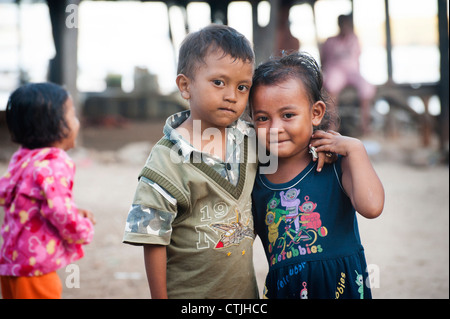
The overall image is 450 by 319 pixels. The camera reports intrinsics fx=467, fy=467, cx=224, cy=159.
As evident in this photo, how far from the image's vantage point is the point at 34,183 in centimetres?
192

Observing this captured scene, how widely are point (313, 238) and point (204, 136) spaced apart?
1.65 feet

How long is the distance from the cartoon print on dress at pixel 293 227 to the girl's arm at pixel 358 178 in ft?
0.46

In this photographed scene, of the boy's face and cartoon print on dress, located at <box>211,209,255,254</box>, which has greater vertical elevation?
the boy's face

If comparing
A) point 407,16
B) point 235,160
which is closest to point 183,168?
point 235,160

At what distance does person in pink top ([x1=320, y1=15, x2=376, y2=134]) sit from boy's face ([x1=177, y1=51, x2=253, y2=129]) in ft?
19.9

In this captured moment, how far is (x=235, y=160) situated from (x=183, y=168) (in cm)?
21

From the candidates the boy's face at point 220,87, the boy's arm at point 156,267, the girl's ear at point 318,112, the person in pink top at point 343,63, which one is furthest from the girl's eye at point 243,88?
the person in pink top at point 343,63

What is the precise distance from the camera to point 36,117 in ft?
6.61

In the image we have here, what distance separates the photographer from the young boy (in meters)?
1.46

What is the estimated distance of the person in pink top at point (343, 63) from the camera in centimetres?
748

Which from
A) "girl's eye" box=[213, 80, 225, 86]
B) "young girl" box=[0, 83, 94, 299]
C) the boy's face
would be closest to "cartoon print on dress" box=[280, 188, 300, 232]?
the boy's face

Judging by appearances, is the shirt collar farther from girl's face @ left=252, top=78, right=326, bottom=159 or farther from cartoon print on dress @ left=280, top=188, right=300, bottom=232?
cartoon print on dress @ left=280, top=188, right=300, bottom=232
